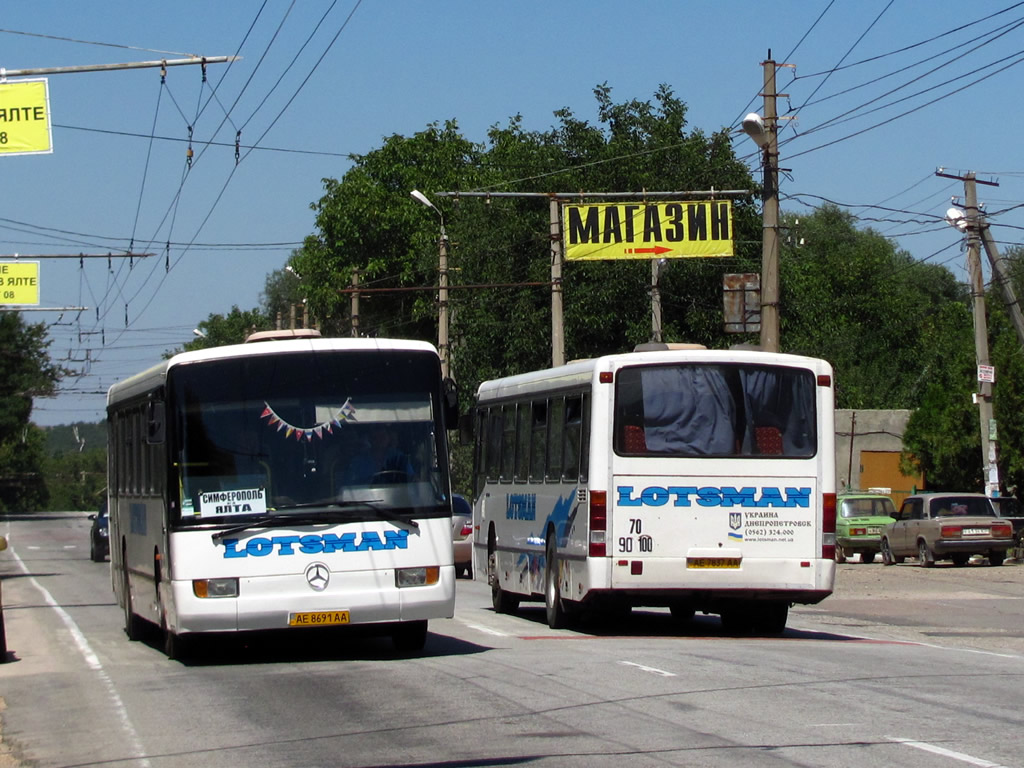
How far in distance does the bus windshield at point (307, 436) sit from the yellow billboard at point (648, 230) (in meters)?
18.6

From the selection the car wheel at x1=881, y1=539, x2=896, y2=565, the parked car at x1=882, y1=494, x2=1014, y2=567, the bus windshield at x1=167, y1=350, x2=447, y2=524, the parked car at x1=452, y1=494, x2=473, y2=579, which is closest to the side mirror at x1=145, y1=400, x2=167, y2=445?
the bus windshield at x1=167, y1=350, x2=447, y2=524

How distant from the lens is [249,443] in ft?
48.1

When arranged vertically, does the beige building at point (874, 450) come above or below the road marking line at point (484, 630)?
above

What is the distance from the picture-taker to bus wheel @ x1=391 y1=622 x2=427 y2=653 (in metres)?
15.5

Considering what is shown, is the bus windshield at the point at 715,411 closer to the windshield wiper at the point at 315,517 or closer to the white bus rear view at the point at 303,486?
the white bus rear view at the point at 303,486

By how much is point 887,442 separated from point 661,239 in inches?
974

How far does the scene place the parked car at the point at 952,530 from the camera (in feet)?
117

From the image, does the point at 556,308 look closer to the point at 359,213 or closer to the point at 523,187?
the point at 523,187

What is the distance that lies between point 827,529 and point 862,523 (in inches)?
967

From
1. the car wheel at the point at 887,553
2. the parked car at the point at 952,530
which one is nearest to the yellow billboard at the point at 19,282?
the car wheel at the point at 887,553

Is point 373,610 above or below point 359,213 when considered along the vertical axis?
below

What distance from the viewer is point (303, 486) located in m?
14.6

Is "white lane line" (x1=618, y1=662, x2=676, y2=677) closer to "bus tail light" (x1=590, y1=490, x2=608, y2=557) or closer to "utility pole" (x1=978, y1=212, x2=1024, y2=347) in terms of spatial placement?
"bus tail light" (x1=590, y1=490, x2=608, y2=557)

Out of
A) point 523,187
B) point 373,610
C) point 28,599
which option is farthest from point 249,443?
point 523,187
